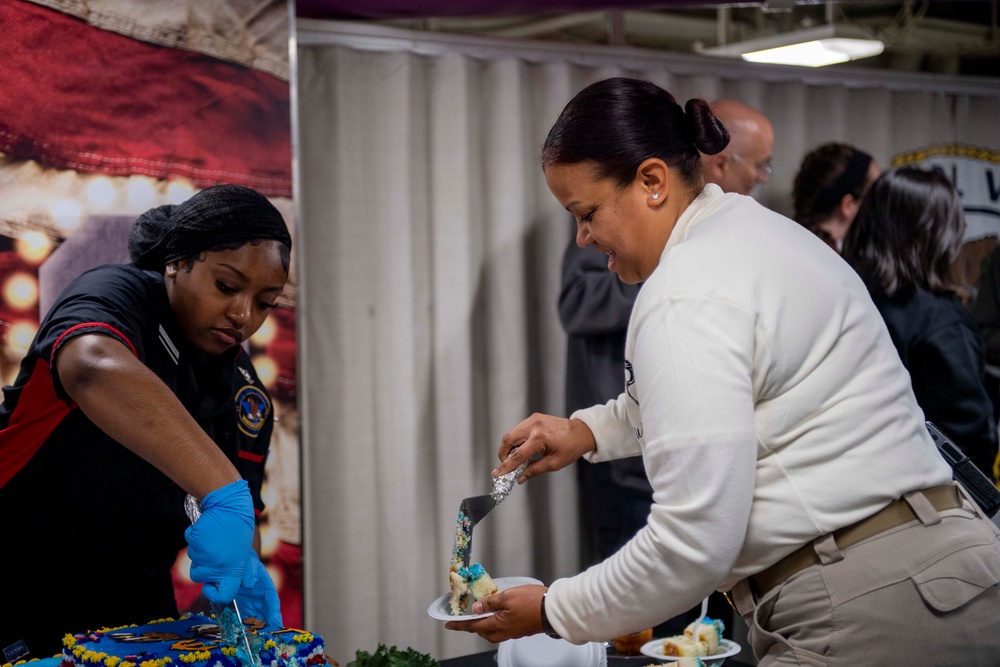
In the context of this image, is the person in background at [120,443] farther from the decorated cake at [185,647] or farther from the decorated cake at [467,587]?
the decorated cake at [467,587]

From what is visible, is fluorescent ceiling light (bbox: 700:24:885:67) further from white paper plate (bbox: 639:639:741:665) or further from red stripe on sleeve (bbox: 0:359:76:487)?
red stripe on sleeve (bbox: 0:359:76:487)

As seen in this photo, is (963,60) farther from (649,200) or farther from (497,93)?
(649,200)

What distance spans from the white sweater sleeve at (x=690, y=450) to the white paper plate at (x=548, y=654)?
0.41m

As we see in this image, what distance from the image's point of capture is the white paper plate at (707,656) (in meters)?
1.77

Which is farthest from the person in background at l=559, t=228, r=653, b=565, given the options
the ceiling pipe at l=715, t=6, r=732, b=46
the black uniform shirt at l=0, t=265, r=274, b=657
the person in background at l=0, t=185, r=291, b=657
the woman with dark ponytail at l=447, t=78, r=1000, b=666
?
the ceiling pipe at l=715, t=6, r=732, b=46

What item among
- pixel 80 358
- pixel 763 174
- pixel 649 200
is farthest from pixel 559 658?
pixel 763 174

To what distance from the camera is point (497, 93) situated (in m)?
3.09

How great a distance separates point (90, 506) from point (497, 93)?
191cm

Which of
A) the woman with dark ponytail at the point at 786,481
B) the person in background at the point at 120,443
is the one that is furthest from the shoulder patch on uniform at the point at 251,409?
the woman with dark ponytail at the point at 786,481

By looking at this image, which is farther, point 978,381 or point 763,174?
point 763,174

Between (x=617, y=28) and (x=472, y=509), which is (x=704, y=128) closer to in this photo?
(x=472, y=509)

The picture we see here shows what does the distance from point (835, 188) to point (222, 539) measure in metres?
2.45

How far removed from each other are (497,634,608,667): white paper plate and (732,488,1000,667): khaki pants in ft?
1.51

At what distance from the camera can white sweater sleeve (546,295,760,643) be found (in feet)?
3.75
